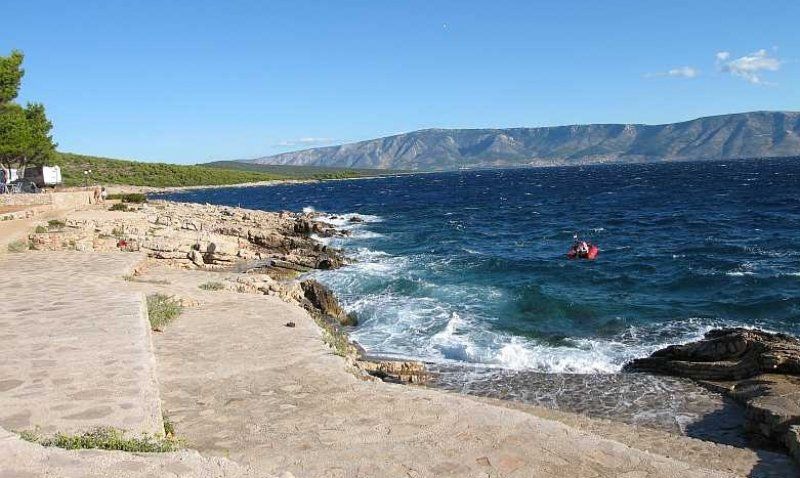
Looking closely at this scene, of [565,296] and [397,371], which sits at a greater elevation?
[397,371]

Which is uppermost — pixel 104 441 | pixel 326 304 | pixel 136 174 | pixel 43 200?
pixel 136 174

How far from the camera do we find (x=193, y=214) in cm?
4406

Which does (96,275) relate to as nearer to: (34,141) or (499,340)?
(499,340)

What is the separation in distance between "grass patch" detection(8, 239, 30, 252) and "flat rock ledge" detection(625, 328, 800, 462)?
17.9 metres

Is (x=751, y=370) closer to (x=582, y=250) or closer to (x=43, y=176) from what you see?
(x=582, y=250)

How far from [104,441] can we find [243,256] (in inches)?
897

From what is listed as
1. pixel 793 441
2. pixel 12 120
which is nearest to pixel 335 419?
pixel 793 441

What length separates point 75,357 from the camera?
25.2ft

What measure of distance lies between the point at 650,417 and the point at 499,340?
19.0ft

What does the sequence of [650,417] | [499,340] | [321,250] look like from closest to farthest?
[650,417]
[499,340]
[321,250]

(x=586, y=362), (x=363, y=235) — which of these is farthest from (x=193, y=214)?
(x=586, y=362)

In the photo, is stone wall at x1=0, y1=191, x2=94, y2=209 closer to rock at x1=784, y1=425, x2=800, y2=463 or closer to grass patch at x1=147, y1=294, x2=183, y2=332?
grass patch at x1=147, y1=294, x2=183, y2=332

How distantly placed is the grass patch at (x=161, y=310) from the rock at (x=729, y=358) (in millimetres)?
10656

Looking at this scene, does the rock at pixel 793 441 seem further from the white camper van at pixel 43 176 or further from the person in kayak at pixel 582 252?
the white camper van at pixel 43 176
